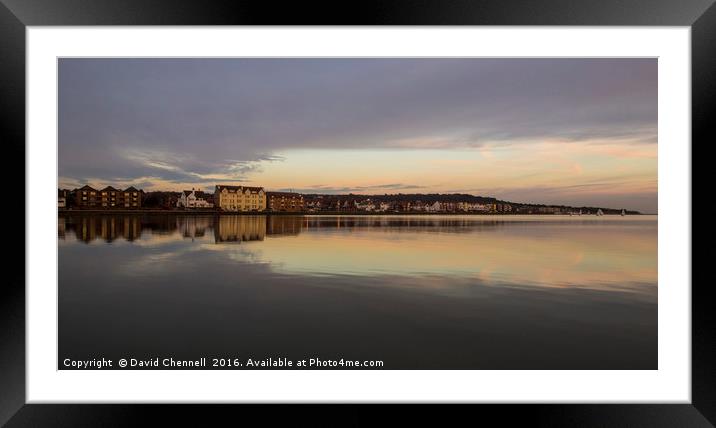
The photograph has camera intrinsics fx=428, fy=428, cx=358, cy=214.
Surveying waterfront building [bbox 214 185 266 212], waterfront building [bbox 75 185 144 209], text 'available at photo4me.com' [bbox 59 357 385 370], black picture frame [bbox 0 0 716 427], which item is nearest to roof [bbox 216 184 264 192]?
waterfront building [bbox 214 185 266 212]

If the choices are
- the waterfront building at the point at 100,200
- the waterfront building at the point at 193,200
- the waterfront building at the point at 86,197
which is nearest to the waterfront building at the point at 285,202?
the waterfront building at the point at 193,200

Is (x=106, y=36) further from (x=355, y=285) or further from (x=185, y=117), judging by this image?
(x=185, y=117)

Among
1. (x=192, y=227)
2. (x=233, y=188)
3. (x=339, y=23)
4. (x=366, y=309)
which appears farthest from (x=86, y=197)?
(x=339, y=23)

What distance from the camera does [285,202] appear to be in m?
17.8

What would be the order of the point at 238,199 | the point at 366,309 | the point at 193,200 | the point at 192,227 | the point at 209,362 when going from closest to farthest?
the point at 209,362, the point at 366,309, the point at 192,227, the point at 193,200, the point at 238,199

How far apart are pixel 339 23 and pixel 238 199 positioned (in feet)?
56.1

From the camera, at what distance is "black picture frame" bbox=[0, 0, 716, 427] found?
210 centimetres

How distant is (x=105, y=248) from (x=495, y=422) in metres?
8.77

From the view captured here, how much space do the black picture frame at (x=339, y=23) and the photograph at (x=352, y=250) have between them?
1.30 feet

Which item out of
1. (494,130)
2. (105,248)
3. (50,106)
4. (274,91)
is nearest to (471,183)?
(494,130)

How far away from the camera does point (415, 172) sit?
1518 centimetres

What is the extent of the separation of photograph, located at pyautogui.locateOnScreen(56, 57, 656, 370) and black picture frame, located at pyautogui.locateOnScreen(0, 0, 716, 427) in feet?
1.30

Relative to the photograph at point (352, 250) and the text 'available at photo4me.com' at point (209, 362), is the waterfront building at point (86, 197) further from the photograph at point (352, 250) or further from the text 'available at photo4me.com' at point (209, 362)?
the text 'available at photo4me.com' at point (209, 362)

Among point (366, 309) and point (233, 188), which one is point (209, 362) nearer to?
point (366, 309)
